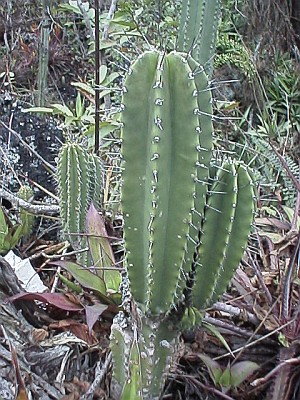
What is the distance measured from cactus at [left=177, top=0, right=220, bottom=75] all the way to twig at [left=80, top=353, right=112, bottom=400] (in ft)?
2.99

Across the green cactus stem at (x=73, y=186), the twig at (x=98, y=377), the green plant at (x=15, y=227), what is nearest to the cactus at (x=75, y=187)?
the green cactus stem at (x=73, y=186)

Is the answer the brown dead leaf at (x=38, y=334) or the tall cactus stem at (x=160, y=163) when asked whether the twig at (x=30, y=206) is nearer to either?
the brown dead leaf at (x=38, y=334)

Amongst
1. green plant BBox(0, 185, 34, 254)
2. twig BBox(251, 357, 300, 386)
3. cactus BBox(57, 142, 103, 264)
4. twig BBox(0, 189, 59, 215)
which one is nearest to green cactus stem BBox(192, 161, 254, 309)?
twig BBox(251, 357, 300, 386)

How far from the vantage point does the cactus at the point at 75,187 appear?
4.42 ft

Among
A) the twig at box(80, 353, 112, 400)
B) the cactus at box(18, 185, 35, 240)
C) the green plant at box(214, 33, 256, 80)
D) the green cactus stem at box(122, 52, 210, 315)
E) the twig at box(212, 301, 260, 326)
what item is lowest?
the twig at box(80, 353, 112, 400)

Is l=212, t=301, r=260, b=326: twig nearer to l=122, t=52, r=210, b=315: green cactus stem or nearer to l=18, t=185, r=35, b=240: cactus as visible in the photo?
l=122, t=52, r=210, b=315: green cactus stem

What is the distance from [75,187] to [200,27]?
2.11ft

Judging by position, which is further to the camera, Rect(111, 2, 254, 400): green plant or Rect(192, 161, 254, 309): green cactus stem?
Rect(192, 161, 254, 309): green cactus stem

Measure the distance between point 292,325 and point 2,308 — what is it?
56 centimetres

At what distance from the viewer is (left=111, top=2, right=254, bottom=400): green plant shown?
81 cm

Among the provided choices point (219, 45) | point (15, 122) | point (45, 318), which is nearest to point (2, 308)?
point (45, 318)

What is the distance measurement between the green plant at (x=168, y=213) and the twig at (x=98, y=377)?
43 mm

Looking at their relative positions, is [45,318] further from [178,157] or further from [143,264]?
[178,157]

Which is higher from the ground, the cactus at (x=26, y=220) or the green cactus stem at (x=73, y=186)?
the green cactus stem at (x=73, y=186)
